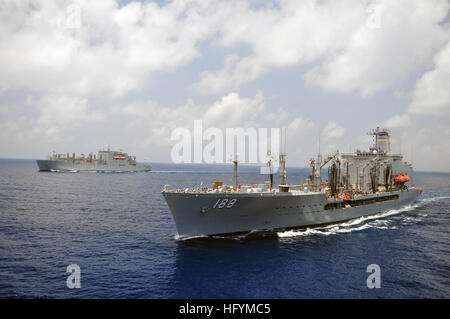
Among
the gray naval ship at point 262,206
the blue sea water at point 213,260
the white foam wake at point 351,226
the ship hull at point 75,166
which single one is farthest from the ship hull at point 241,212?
the ship hull at point 75,166

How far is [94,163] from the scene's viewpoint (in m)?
131

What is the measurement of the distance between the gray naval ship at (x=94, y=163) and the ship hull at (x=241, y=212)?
119793mm

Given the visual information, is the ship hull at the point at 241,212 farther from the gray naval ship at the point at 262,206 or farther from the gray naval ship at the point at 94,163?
the gray naval ship at the point at 94,163

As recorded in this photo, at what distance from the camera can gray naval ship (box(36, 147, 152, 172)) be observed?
126 meters

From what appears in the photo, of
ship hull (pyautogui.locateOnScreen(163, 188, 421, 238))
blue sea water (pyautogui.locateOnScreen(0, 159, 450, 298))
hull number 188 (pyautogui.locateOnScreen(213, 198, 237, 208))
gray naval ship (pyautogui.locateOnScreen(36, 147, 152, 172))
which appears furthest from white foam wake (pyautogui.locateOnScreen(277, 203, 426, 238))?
gray naval ship (pyautogui.locateOnScreen(36, 147, 152, 172))

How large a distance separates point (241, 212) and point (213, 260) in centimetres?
682

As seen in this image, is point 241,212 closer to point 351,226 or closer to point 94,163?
point 351,226

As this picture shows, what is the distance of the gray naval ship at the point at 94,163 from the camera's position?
413 feet

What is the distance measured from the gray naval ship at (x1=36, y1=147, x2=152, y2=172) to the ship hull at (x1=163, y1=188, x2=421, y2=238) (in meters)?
120

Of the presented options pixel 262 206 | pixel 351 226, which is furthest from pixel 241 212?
pixel 351 226

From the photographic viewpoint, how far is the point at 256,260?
853 inches
